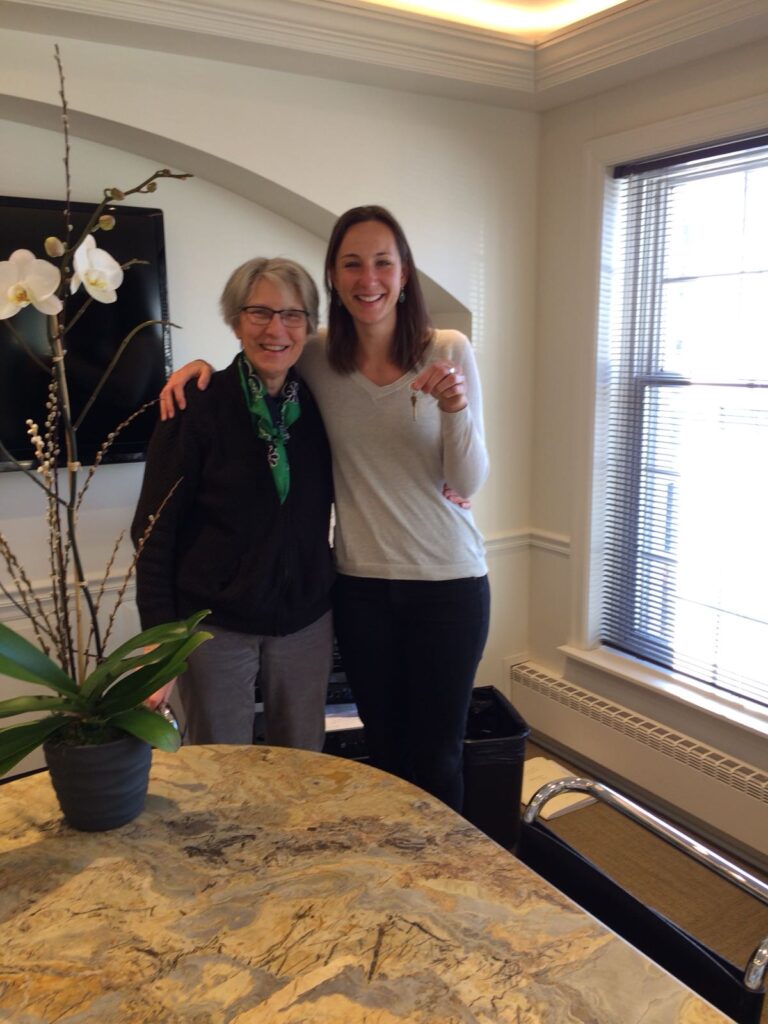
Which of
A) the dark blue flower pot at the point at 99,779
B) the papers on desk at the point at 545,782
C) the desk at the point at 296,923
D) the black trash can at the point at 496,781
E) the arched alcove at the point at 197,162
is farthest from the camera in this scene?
the papers on desk at the point at 545,782

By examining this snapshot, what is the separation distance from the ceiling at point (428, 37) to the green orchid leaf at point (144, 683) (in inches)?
66.9

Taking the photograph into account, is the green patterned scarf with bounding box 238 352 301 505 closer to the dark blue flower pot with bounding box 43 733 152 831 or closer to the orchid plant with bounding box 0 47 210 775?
the orchid plant with bounding box 0 47 210 775

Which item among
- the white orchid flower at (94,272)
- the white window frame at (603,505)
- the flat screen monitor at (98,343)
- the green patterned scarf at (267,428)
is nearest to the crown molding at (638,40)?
the white window frame at (603,505)

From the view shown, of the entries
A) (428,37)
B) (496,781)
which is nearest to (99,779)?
(496,781)

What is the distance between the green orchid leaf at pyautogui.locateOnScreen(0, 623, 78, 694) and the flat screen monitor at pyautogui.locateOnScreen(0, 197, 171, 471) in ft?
4.45

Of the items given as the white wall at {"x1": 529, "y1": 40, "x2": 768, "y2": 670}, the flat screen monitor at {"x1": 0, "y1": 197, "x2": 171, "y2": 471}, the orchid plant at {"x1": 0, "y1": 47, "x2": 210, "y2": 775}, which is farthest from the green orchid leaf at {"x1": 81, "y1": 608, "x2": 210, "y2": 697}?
the white wall at {"x1": 529, "y1": 40, "x2": 768, "y2": 670}

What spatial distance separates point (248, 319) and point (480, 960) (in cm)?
122

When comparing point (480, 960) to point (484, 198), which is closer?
point (480, 960)

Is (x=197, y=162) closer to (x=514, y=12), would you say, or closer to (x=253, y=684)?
(x=514, y=12)

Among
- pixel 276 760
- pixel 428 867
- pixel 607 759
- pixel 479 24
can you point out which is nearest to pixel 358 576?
pixel 276 760

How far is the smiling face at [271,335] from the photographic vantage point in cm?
163

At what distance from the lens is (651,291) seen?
2.71m

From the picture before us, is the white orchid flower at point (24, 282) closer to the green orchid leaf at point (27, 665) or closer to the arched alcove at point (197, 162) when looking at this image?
the green orchid leaf at point (27, 665)

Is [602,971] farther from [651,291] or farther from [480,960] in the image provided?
[651,291]
